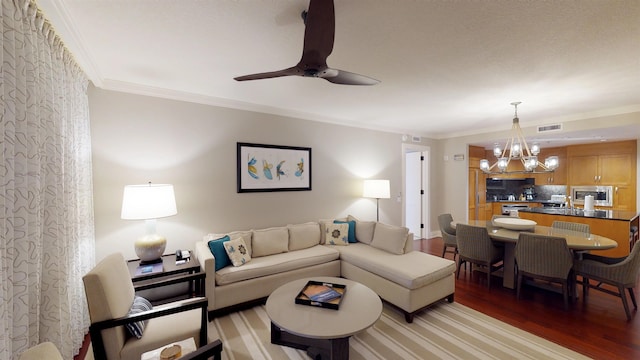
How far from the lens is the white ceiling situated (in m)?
1.63

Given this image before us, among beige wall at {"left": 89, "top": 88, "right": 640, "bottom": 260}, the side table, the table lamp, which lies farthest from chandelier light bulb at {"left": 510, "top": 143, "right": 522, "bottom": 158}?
the table lamp

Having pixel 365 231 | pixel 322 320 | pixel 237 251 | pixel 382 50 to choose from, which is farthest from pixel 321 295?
pixel 382 50

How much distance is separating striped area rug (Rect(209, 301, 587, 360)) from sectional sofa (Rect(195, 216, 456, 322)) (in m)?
0.17

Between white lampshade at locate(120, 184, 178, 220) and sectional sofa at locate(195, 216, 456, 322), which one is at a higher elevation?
white lampshade at locate(120, 184, 178, 220)

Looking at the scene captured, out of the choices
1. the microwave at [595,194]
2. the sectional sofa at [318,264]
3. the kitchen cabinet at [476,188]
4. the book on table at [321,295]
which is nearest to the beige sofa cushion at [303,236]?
the sectional sofa at [318,264]

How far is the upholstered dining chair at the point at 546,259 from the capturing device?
8.75ft

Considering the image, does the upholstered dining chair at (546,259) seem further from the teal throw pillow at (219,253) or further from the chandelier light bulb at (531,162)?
the teal throw pillow at (219,253)

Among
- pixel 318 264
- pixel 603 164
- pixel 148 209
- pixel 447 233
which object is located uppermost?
pixel 603 164

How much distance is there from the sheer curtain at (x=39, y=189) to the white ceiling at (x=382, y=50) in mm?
386

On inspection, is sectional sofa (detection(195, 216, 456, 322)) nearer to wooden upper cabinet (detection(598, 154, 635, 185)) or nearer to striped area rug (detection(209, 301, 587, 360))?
striped area rug (detection(209, 301, 587, 360))

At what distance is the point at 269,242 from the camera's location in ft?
11.0

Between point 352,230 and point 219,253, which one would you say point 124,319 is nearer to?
point 219,253

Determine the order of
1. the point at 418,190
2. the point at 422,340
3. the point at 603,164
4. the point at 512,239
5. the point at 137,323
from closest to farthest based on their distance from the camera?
the point at 137,323 < the point at 422,340 < the point at 512,239 < the point at 603,164 < the point at 418,190

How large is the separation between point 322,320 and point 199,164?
2480 millimetres
